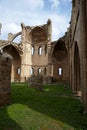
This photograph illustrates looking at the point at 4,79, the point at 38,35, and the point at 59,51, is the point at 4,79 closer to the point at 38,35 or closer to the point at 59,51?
the point at 59,51

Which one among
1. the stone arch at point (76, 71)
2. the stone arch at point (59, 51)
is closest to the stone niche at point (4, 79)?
the stone arch at point (76, 71)

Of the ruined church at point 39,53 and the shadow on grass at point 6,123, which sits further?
the ruined church at point 39,53

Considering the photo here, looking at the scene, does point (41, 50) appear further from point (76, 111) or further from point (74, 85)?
point (76, 111)

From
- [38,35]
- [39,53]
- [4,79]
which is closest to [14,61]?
[39,53]

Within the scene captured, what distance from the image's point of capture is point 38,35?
119ft

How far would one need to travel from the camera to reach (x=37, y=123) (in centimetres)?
744

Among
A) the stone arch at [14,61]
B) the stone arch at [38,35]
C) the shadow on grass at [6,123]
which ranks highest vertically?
the stone arch at [38,35]

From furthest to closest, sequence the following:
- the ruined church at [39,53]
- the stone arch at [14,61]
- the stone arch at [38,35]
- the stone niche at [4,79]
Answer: the stone arch at [38,35] < the stone arch at [14,61] < the ruined church at [39,53] < the stone niche at [4,79]

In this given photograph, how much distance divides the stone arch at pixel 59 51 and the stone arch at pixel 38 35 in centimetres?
315

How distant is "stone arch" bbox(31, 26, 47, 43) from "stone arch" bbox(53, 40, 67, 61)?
124 inches

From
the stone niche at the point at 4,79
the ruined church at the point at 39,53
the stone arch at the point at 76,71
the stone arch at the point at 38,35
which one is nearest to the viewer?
the stone niche at the point at 4,79

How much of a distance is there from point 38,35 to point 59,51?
506 centimetres

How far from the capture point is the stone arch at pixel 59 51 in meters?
33.5

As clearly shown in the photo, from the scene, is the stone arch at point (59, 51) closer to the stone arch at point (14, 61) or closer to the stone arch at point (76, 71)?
the stone arch at point (14, 61)
